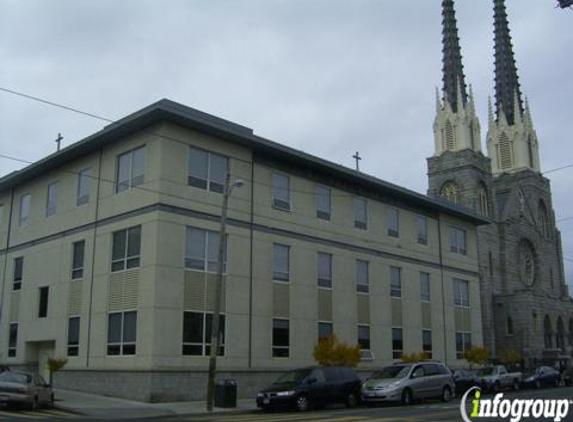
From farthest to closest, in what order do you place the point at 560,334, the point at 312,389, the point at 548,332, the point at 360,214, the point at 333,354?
the point at 560,334, the point at 548,332, the point at 360,214, the point at 333,354, the point at 312,389

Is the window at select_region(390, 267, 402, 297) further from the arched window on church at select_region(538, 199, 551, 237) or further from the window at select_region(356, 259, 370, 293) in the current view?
the arched window on church at select_region(538, 199, 551, 237)

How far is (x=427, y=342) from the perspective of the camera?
41.4 meters

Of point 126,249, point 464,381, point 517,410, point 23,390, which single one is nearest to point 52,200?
point 126,249

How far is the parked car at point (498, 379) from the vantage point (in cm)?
3528

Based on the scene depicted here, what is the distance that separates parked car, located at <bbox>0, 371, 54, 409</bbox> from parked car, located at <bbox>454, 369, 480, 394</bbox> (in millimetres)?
18753

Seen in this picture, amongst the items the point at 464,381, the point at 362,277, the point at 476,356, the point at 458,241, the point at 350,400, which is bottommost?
the point at 350,400

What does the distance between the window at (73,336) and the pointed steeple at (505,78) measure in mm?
79407

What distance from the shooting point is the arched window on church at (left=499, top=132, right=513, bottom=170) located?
94.9 meters

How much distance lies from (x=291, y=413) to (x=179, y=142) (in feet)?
40.9

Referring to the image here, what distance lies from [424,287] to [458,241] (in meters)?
6.03

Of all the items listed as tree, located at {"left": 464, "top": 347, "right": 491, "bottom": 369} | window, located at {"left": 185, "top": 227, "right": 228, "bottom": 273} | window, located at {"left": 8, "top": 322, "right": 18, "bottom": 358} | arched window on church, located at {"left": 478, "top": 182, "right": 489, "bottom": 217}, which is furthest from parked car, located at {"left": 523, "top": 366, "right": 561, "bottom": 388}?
arched window on church, located at {"left": 478, "top": 182, "right": 489, "bottom": 217}

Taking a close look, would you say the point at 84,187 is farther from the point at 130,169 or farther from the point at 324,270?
the point at 324,270

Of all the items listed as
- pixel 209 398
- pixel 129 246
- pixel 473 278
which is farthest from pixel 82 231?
pixel 473 278

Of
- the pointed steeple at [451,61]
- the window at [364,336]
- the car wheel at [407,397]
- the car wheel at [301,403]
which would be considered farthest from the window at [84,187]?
the pointed steeple at [451,61]
